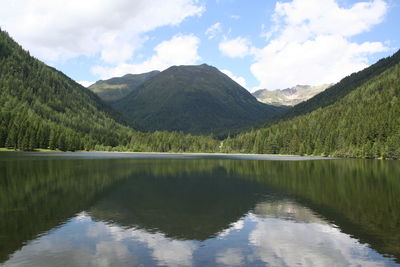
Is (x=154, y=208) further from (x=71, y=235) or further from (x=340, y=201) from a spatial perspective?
(x=340, y=201)

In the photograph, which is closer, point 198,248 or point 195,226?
point 198,248

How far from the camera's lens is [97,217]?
3622 cm

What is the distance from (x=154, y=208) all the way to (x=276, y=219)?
48.8 feet

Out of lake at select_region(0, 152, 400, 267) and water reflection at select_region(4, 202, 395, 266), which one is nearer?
water reflection at select_region(4, 202, 395, 266)

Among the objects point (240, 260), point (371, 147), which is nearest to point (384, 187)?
point (240, 260)

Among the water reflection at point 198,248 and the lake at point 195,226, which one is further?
the lake at point 195,226

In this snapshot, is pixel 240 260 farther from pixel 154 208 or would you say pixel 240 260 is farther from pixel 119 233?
pixel 154 208

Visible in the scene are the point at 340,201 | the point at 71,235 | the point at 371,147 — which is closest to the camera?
the point at 71,235

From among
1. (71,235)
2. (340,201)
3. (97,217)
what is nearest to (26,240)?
(71,235)

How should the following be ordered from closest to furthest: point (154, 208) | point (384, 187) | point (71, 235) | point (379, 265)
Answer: point (379, 265) → point (71, 235) → point (154, 208) → point (384, 187)

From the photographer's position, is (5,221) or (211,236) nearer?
(211,236)

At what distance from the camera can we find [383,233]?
29906mm

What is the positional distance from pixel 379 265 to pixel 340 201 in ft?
84.0

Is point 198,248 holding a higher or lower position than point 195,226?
lower
